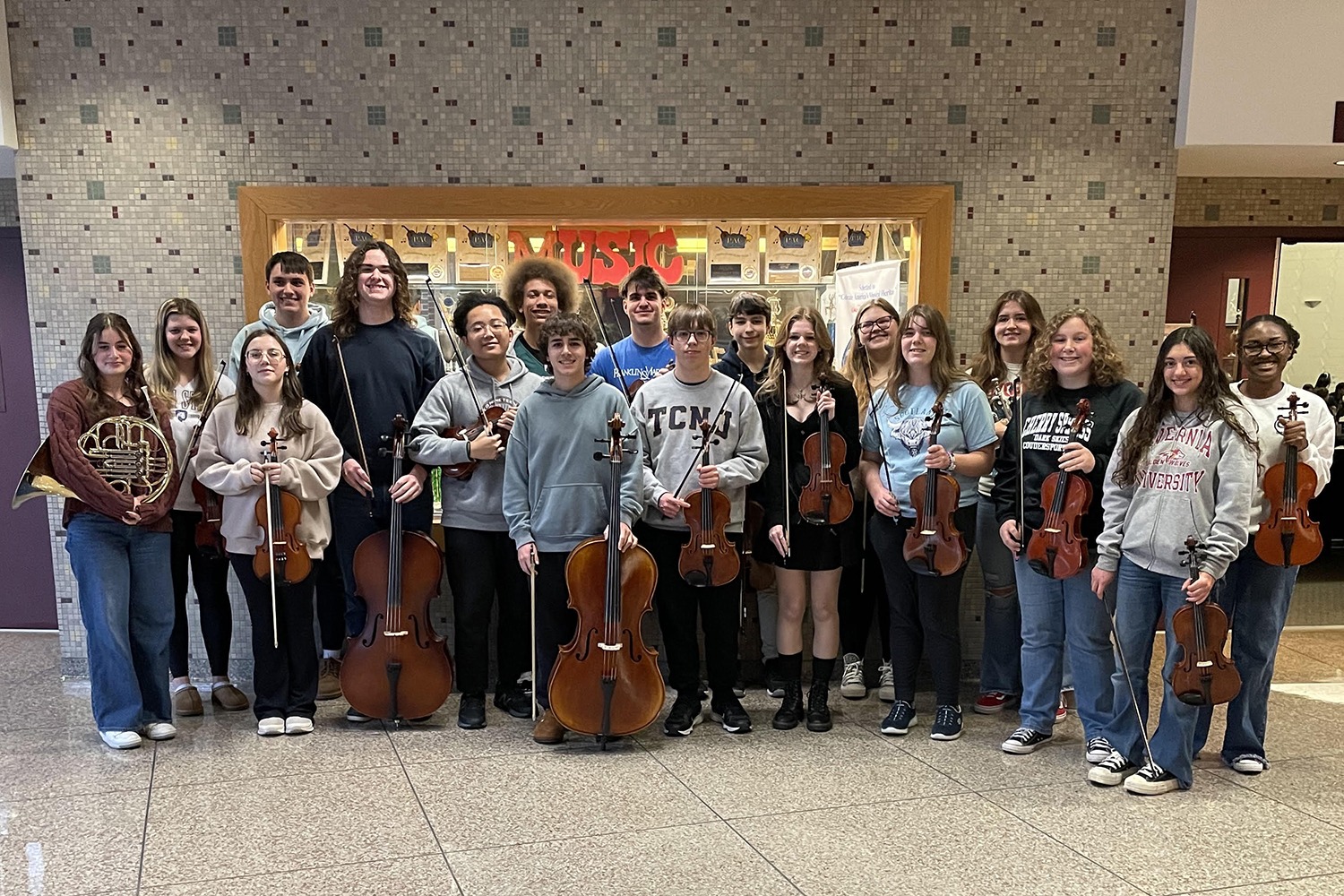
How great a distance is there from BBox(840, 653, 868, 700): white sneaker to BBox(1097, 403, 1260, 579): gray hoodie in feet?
4.11

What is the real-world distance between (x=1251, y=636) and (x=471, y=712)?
8.37 ft

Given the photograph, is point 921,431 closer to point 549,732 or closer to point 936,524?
point 936,524

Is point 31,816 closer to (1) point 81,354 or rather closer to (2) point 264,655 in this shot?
(2) point 264,655

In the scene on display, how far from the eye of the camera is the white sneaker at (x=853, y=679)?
3949mm

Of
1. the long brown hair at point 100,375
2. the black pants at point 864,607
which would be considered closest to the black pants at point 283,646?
the long brown hair at point 100,375

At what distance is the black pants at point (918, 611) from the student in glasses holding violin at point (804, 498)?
0.15 m

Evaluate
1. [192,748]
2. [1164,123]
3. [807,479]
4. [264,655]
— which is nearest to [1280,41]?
[1164,123]

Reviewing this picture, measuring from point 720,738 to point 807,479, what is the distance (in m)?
0.93

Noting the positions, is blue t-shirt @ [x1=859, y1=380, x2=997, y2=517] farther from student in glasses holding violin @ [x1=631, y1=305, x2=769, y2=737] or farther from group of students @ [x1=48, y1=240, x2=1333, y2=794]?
student in glasses holding violin @ [x1=631, y1=305, x2=769, y2=737]

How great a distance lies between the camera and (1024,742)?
11.1 feet

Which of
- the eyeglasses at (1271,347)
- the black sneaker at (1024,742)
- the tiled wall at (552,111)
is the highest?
the tiled wall at (552,111)

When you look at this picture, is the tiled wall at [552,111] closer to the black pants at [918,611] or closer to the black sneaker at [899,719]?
the black pants at [918,611]

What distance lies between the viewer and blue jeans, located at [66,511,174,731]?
3350mm

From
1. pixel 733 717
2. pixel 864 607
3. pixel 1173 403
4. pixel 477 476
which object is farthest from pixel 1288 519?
pixel 477 476
